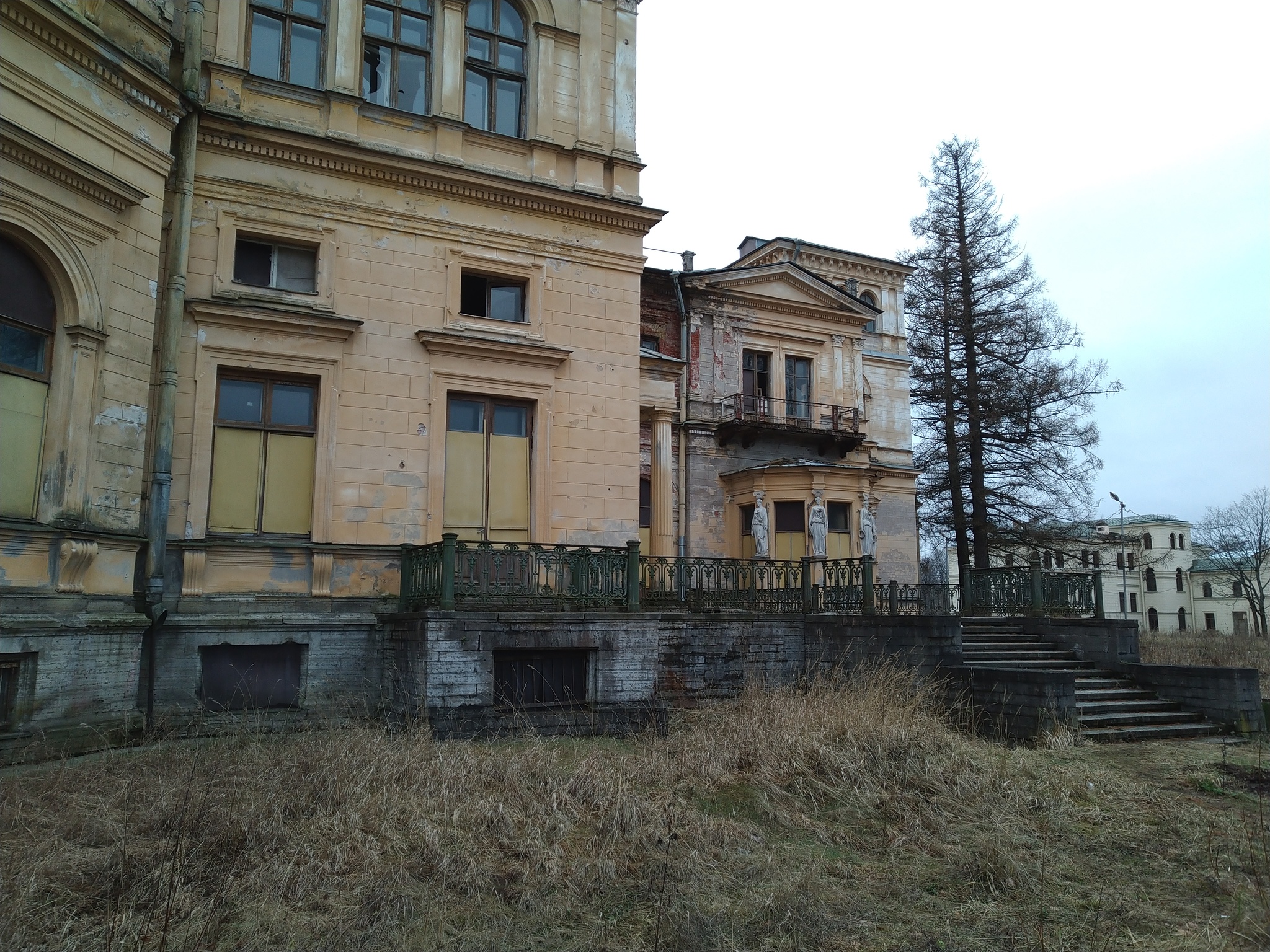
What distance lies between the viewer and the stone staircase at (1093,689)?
44.1 feet

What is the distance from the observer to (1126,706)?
46.6 feet

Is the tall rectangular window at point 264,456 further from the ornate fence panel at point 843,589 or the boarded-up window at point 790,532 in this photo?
the boarded-up window at point 790,532

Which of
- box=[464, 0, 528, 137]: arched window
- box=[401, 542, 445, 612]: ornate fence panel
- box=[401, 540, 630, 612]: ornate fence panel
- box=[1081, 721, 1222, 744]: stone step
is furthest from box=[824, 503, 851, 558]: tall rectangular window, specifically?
box=[401, 542, 445, 612]: ornate fence panel

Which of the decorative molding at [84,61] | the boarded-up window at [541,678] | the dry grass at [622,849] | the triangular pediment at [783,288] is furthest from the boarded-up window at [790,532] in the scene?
the decorative molding at [84,61]

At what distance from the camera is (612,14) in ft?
52.4

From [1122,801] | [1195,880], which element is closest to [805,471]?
[1122,801]

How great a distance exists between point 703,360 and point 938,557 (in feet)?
94.9

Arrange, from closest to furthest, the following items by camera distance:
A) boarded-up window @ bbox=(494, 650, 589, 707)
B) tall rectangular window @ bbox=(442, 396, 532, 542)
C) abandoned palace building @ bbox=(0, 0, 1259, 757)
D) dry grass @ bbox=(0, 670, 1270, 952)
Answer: dry grass @ bbox=(0, 670, 1270, 952), abandoned palace building @ bbox=(0, 0, 1259, 757), boarded-up window @ bbox=(494, 650, 589, 707), tall rectangular window @ bbox=(442, 396, 532, 542)

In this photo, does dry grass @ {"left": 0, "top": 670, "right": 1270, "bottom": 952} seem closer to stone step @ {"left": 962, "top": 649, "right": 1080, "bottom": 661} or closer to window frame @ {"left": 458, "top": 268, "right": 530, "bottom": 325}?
stone step @ {"left": 962, "top": 649, "right": 1080, "bottom": 661}

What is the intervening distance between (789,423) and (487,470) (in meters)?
13.6

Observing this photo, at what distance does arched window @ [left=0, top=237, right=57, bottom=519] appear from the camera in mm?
9641

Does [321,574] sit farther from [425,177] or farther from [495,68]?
[495,68]

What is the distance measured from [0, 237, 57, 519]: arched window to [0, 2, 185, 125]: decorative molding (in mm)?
2349

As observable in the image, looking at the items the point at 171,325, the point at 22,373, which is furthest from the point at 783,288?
the point at 22,373
